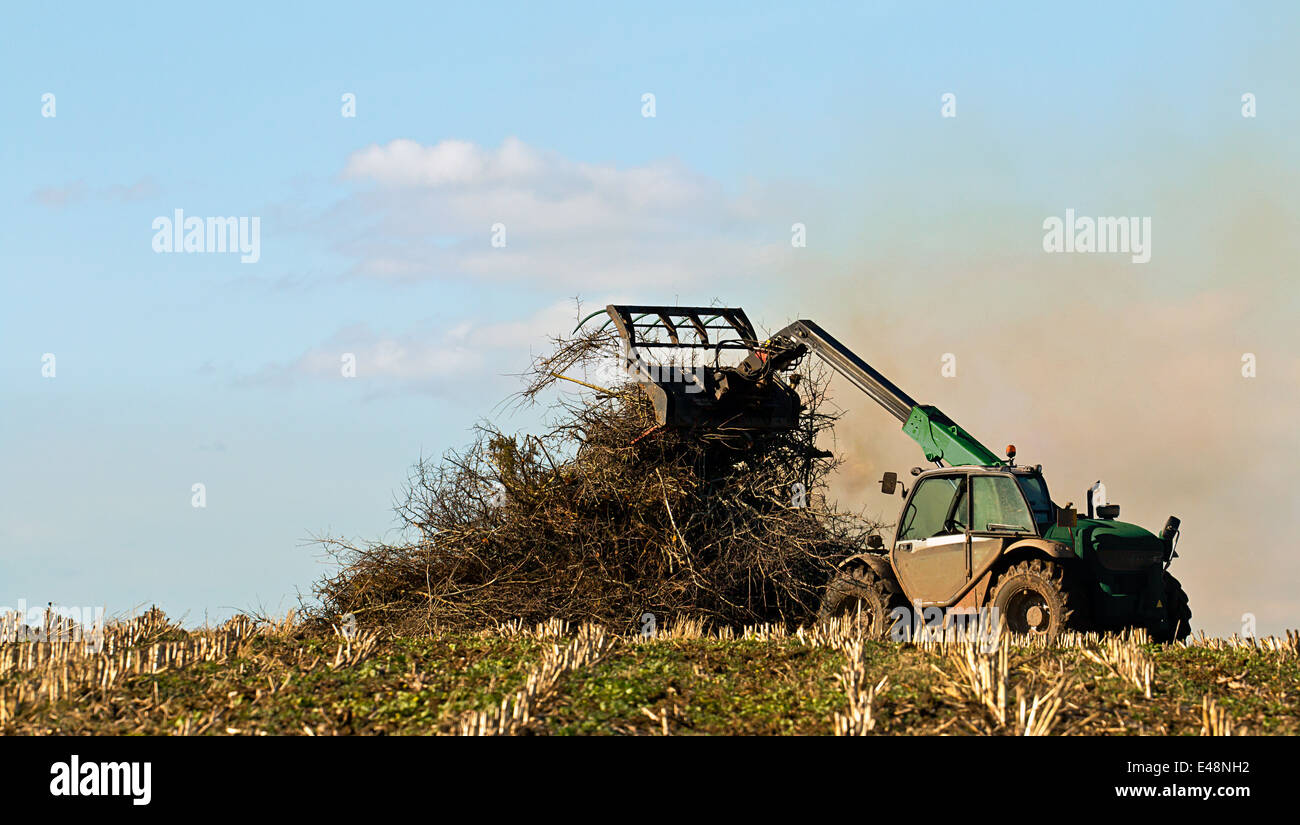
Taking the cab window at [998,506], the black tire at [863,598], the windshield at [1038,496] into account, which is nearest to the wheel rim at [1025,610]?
the cab window at [998,506]

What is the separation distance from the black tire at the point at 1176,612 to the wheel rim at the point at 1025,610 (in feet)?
6.87

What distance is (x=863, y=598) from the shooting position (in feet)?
49.6

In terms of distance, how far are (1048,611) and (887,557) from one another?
2.57 metres

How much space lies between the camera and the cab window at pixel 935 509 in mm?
14469

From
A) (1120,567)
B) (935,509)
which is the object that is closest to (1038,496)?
(1120,567)

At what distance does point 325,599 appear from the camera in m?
16.8

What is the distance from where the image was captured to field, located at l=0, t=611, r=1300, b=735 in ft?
26.7

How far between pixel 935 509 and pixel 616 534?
381 centimetres

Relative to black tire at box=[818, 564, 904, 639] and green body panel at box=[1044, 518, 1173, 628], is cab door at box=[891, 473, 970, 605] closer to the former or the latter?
black tire at box=[818, 564, 904, 639]
